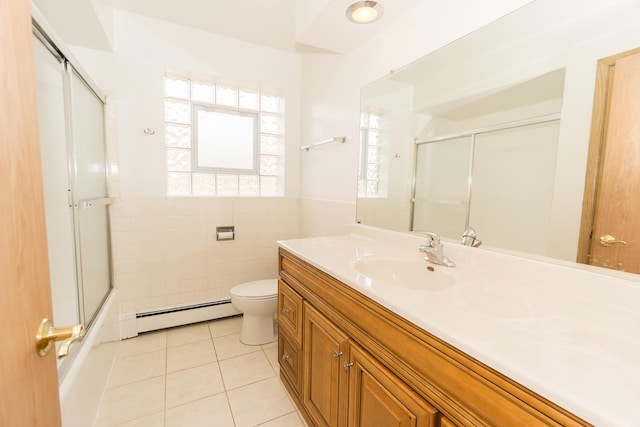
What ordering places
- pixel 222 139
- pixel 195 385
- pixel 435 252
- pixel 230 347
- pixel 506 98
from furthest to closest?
pixel 222 139 → pixel 230 347 → pixel 195 385 → pixel 435 252 → pixel 506 98

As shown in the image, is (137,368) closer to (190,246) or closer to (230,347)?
(230,347)

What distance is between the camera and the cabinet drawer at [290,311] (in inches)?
53.9

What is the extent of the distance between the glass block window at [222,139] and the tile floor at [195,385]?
121 cm

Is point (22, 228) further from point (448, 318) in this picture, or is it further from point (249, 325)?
point (249, 325)

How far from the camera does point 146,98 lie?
6.85 ft

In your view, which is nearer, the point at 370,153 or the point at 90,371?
the point at 90,371

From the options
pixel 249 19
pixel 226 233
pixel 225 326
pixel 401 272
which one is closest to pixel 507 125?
pixel 401 272

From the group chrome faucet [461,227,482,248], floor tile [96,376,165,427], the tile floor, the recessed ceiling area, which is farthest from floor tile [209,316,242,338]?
the recessed ceiling area

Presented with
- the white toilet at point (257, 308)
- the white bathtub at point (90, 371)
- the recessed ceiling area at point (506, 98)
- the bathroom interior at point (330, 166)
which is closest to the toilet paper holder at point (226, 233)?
the bathroom interior at point (330, 166)

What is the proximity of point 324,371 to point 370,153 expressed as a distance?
130 cm

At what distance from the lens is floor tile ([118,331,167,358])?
6.48ft

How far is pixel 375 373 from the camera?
2.79ft

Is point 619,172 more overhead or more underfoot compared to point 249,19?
more underfoot

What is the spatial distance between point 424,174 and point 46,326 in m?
1.53
